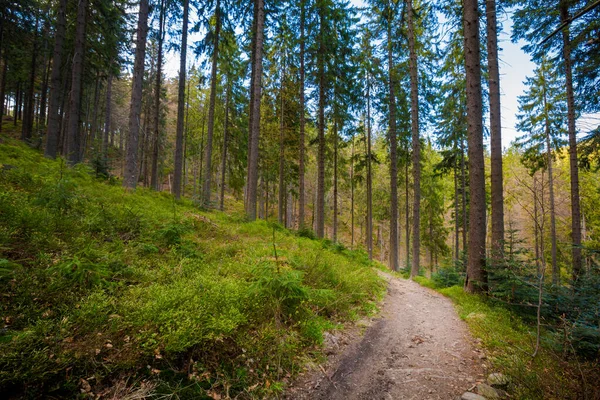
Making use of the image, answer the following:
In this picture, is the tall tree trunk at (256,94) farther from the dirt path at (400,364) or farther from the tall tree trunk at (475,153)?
the tall tree trunk at (475,153)

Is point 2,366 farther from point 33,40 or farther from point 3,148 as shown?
point 33,40

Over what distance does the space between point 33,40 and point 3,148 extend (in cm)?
2132

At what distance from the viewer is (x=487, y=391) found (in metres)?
3.19

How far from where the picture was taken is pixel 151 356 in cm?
269

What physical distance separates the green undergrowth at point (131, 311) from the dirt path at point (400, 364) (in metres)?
0.47

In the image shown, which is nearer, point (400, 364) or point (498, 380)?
point (498, 380)

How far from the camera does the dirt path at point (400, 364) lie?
3.21 m

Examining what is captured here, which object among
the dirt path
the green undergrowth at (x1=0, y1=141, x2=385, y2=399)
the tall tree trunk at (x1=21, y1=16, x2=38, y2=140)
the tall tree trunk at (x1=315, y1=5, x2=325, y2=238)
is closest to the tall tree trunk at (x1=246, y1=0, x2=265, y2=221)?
the tall tree trunk at (x1=315, y1=5, x2=325, y2=238)

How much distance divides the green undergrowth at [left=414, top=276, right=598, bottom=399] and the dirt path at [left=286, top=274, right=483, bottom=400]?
0.32 metres

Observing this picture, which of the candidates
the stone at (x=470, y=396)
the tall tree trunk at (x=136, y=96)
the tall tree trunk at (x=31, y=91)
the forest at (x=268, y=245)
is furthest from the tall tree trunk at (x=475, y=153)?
the tall tree trunk at (x=31, y=91)

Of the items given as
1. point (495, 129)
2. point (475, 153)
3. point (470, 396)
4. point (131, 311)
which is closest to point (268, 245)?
point (131, 311)

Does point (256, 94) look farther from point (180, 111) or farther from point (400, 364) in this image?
point (400, 364)

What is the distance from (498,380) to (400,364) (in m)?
1.24

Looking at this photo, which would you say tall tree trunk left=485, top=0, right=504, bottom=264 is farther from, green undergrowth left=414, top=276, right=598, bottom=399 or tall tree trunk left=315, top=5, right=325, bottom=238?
tall tree trunk left=315, top=5, right=325, bottom=238
